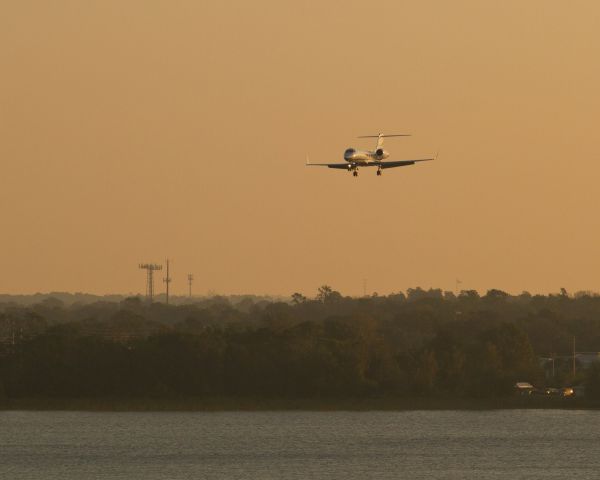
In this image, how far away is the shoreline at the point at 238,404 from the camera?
167 metres

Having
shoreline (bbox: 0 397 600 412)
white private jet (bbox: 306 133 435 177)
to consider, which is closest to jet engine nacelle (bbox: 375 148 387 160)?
white private jet (bbox: 306 133 435 177)

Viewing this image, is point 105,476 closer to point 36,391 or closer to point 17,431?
point 17,431

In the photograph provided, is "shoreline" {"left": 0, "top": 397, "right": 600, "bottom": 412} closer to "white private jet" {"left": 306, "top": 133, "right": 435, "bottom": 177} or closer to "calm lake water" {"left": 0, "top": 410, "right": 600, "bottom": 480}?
"calm lake water" {"left": 0, "top": 410, "right": 600, "bottom": 480}

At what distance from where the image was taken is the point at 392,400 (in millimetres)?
169000

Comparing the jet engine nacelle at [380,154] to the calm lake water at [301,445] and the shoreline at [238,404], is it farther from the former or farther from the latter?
the shoreline at [238,404]

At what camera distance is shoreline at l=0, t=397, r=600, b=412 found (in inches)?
6560

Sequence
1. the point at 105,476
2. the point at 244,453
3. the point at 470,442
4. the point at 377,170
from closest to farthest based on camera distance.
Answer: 1. the point at 377,170
2. the point at 105,476
3. the point at 244,453
4. the point at 470,442

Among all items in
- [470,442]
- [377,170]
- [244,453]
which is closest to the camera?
[377,170]

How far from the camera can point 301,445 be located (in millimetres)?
134875

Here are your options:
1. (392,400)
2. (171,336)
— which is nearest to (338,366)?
(392,400)

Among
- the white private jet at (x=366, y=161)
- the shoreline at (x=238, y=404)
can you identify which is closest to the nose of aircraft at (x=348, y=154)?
the white private jet at (x=366, y=161)

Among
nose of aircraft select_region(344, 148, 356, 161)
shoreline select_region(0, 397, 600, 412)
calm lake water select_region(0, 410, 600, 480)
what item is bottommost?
calm lake water select_region(0, 410, 600, 480)

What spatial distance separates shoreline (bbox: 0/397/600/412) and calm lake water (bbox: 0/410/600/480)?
1159 millimetres

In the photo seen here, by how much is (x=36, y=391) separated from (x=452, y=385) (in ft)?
138
